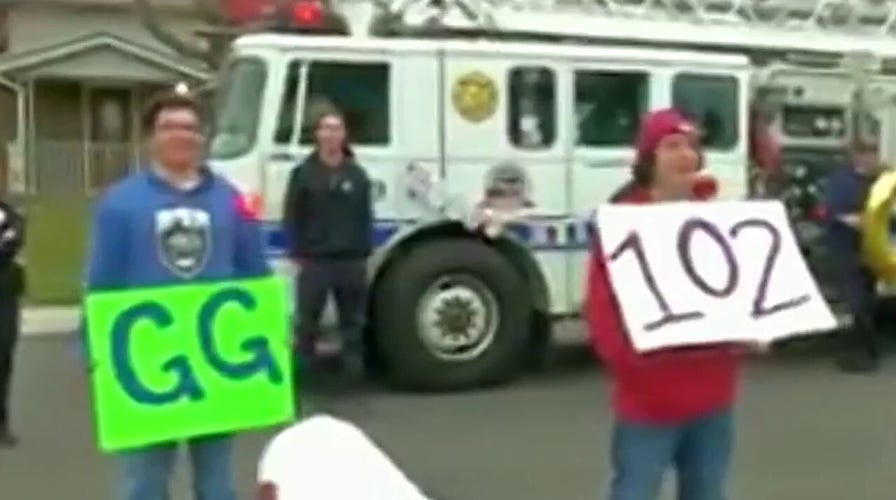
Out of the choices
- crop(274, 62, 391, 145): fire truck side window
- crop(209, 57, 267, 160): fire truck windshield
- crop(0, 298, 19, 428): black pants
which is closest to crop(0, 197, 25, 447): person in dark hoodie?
crop(0, 298, 19, 428): black pants

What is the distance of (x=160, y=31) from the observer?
77.0 feet

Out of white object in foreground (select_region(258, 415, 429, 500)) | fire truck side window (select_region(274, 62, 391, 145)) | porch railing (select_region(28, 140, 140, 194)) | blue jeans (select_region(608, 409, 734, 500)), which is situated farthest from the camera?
porch railing (select_region(28, 140, 140, 194))

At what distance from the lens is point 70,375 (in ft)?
40.9

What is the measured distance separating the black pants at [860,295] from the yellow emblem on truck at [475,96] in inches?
101

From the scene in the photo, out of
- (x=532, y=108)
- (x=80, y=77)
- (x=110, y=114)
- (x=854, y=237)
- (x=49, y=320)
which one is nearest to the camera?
A: (x=532, y=108)

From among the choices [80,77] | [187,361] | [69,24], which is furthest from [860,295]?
[69,24]

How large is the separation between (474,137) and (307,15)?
136 cm

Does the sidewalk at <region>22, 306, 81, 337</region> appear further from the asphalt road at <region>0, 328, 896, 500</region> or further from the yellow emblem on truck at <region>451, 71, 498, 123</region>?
the yellow emblem on truck at <region>451, 71, 498, 123</region>

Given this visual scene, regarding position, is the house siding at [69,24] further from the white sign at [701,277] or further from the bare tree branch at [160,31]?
the white sign at [701,277]

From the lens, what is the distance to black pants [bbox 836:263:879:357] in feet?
37.7

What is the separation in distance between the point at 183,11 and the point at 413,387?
599 inches

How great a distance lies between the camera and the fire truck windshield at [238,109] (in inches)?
415

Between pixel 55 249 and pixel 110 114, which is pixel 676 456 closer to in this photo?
pixel 55 249

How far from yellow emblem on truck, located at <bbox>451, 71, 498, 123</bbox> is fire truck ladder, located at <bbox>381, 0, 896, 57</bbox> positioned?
0.71m
